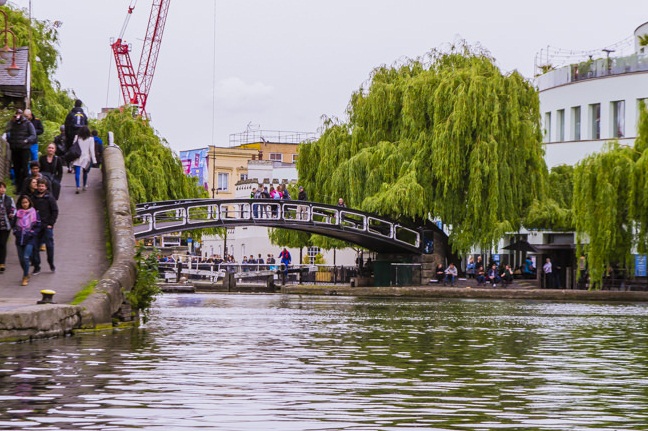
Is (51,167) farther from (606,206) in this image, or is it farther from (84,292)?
(606,206)

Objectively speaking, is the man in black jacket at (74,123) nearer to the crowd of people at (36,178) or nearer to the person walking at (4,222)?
the crowd of people at (36,178)

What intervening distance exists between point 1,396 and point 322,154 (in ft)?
170

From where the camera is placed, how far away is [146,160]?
62.1 metres

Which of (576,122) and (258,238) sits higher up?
(576,122)

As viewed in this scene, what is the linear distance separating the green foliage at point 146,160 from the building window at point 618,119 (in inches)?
846

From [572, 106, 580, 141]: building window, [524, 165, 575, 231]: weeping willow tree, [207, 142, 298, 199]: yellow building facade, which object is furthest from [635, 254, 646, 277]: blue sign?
[207, 142, 298, 199]: yellow building facade

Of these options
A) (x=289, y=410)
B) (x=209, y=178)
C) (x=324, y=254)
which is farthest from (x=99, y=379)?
(x=209, y=178)

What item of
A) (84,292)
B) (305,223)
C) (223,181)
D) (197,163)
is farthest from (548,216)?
(197,163)

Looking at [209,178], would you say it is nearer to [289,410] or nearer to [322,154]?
[322,154]

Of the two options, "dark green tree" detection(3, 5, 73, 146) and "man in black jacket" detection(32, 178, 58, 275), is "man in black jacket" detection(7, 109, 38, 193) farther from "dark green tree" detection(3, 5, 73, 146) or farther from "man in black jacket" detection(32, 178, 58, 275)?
"dark green tree" detection(3, 5, 73, 146)

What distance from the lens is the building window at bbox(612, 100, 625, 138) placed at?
230 feet

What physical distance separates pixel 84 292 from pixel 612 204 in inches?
1216

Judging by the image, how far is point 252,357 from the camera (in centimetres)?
1582

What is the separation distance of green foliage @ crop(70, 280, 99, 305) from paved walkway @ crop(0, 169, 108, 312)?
0.35 ft
